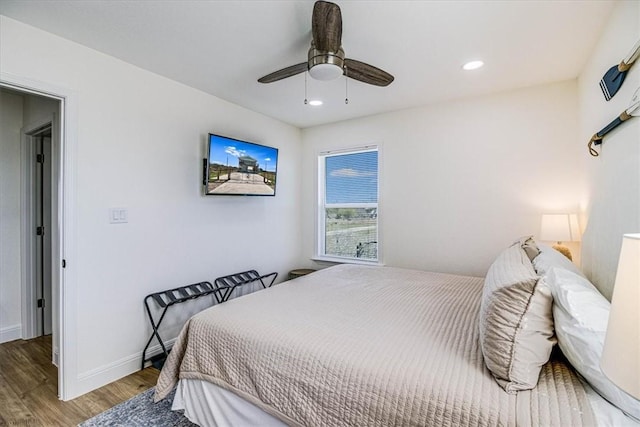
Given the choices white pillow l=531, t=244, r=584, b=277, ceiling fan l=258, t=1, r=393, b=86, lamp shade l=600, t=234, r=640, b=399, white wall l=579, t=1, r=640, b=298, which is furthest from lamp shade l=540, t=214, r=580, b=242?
lamp shade l=600, t=234, r=640, b=399

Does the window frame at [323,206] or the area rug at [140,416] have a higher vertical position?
the window frame at [323,206]

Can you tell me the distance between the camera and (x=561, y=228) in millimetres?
2502

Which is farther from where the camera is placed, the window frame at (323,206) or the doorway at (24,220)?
the window frame at (323,206)

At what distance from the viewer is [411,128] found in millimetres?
3430

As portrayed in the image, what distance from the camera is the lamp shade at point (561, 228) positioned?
249 centimetres

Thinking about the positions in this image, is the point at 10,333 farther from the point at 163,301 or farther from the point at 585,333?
the point at 585,333

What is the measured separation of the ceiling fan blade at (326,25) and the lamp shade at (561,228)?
2301 millimetres

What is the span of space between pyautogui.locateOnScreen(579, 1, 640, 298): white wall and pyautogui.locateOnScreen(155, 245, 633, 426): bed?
77 cm

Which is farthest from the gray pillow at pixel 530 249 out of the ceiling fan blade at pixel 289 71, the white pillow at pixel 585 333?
the ceiling fan blade at pixel 289 71

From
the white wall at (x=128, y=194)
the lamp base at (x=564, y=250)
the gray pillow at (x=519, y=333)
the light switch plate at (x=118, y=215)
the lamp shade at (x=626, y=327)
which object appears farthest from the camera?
the lamp base at (x=564, y=250)

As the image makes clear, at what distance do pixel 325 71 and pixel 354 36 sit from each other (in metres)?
0.49

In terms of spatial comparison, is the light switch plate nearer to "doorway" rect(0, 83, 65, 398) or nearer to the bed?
the bed

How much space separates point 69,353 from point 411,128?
3698mm

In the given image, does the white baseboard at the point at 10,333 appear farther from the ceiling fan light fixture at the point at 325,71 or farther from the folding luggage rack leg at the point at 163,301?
the ceiling fan light fixture at the point at 325,71
